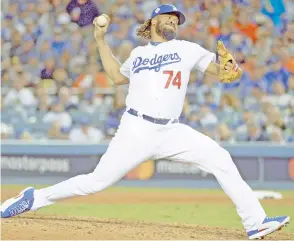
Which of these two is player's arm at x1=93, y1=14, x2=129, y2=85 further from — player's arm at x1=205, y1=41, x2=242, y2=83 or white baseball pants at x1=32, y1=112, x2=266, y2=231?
player's arm at x1=205, y1=41, x2=242, y2=83

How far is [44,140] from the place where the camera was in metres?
13.5

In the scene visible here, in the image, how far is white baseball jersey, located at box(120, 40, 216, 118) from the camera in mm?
6664

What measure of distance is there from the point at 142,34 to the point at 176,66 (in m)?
0.61

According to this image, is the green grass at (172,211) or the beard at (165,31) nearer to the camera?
the beard at (165,31)

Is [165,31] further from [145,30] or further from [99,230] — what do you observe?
[99,230]

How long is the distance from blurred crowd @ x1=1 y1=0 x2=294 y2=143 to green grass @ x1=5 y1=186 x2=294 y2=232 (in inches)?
113

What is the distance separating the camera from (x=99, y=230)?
713 cm

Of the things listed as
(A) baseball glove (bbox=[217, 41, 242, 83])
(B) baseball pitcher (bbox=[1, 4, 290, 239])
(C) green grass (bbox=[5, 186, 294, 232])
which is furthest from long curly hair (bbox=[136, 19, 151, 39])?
(C) green grass (bbox=[5, 186, 294, 232])

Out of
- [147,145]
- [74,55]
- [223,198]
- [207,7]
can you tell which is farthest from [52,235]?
[207,7]

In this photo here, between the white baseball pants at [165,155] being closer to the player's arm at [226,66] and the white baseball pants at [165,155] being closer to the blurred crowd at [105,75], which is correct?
the player's arm at [226,66]

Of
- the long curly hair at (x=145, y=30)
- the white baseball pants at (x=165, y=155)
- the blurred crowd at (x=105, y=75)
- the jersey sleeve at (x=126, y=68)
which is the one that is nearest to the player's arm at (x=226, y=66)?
the white baseball pants at (x=165, y=155)

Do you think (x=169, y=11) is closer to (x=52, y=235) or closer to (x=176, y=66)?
(x=176, y=66)

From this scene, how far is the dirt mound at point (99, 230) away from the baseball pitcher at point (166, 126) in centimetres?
42

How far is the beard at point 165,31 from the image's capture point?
6.82m
